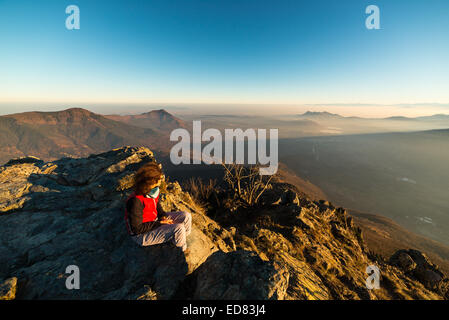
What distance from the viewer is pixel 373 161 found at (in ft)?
654

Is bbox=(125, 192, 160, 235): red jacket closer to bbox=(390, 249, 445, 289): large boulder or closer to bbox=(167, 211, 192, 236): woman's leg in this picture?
bbox=(167, 211, 192, 236): woman's leg

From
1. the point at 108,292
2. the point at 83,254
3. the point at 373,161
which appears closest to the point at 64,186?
the point at 83,254

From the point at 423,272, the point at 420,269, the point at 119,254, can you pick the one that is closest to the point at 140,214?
the point at 119,254

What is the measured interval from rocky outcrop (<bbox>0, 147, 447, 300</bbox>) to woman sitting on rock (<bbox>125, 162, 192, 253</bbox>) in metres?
0.49

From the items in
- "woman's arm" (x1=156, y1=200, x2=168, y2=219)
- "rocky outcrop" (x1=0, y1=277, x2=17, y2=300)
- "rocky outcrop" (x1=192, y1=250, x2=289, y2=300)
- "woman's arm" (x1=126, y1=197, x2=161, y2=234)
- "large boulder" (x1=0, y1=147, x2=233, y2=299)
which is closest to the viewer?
"rocky outcrop" (x1=0, y1=277, x2=17, y2=300)

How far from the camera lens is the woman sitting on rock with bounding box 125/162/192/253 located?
12.4ft

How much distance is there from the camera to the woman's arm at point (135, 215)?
12.2ft

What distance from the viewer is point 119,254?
4375 mm

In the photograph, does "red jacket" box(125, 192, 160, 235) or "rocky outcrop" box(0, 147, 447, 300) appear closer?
"rocky outcrop" box(0, 147, 447, 300)

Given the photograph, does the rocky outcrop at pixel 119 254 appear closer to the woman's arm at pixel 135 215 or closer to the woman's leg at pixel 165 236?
the woman's leg at pixel 165 236

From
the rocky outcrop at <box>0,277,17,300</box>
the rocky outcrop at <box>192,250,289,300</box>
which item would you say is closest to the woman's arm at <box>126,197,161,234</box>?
the rocky outcrop at <box>192,250,289,300</box>

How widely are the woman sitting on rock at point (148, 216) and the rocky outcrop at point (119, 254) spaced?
0.49m

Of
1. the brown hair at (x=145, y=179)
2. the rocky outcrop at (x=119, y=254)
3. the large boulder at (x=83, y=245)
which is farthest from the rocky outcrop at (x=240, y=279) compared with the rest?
the brown hair at (x=145, y=179)
